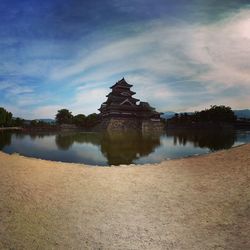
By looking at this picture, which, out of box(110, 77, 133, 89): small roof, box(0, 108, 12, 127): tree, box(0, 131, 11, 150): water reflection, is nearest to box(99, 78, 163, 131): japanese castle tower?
box(110, 77, 133, 89): small roof

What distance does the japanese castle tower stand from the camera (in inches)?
1897

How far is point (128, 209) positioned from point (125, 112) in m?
43.4

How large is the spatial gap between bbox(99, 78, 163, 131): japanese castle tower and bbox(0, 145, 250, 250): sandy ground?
38.0 metres

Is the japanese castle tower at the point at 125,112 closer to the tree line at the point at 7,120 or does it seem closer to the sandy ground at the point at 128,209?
the tree line at the point at 7,120

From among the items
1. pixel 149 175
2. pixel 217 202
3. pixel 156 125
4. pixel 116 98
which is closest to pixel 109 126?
Result: pixel 116 98

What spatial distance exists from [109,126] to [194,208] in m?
41.1

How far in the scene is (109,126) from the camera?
4706cm

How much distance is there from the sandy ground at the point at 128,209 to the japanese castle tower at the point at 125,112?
38.0m

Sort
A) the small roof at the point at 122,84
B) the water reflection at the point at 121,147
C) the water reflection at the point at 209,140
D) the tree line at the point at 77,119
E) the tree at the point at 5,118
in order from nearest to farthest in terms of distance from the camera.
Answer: the water reflection at the point at 121,147, the water reflection at the point at 209,140, the small roof at the point at 122,84, the tree line at the point at 77,119, the tree at the point at 5,118

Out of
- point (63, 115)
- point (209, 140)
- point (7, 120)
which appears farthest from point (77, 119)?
point (209, 140)

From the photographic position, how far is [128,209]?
20.7ft

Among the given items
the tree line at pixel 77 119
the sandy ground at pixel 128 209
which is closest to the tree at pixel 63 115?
the tree line at pixel 77 119

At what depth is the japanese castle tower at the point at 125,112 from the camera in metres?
48.2

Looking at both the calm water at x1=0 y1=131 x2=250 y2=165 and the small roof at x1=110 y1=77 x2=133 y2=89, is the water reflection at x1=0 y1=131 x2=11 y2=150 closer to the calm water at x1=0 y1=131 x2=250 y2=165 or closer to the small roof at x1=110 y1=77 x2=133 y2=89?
the calm water at x1=0 y1=131 x2=250 y2=165
